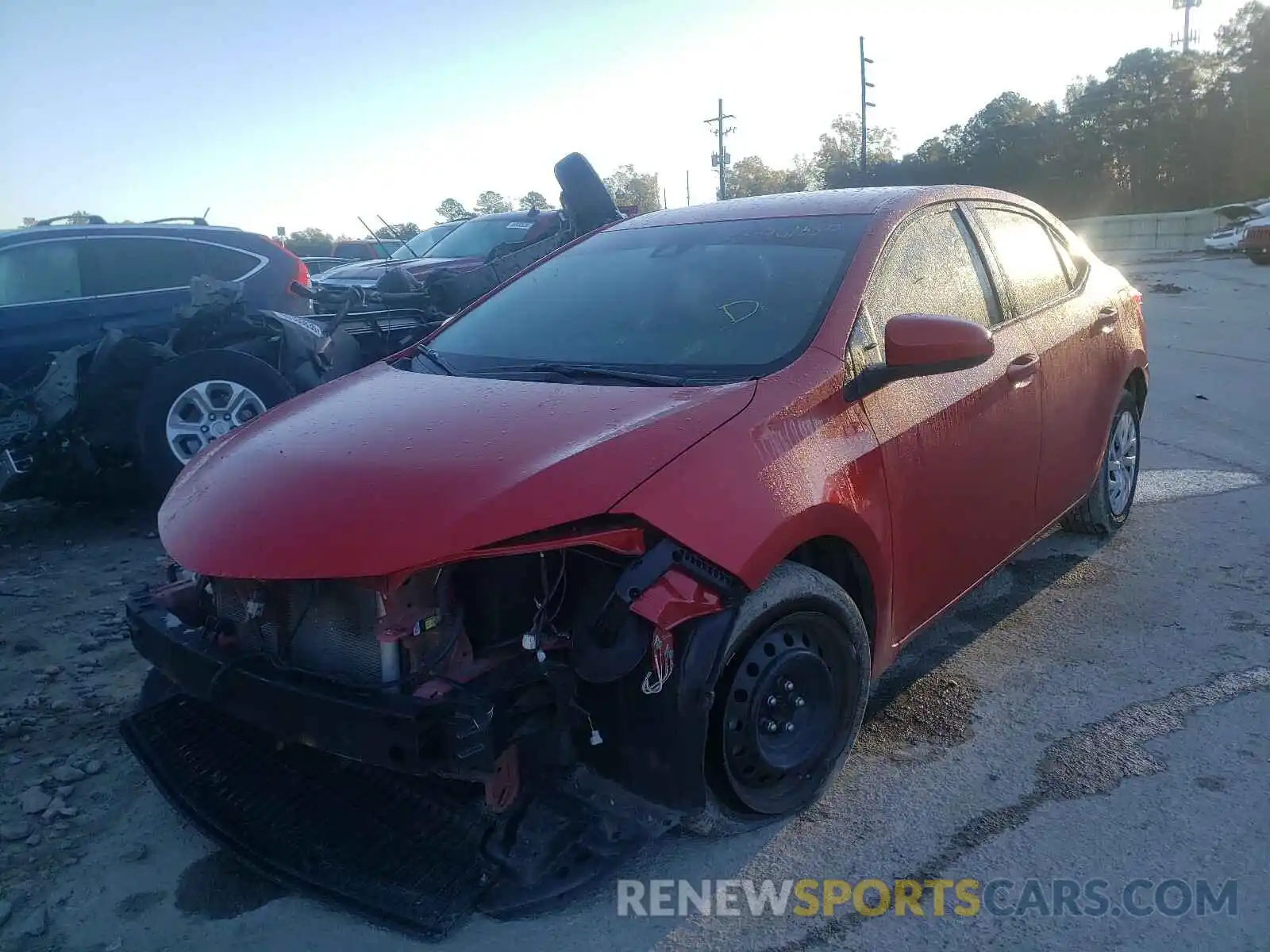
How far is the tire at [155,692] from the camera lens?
10.7 ft

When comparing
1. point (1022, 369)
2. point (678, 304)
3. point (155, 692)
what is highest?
point (678, 304)

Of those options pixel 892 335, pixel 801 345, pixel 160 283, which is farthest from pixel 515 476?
pixel 160 283

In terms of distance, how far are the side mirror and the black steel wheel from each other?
2.11 feet

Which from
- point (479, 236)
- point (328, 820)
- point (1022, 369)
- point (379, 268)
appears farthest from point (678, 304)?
point (379, 268)

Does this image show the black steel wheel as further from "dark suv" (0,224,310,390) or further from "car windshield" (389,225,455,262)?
"car windshield" (389,225,455,262)

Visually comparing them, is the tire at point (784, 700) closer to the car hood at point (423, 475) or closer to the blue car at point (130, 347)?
the car hood at point (423, 475)

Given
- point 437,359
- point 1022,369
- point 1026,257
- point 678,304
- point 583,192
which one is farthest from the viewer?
point 583,192

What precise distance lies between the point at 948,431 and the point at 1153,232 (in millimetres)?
37487

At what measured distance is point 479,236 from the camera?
12305mm

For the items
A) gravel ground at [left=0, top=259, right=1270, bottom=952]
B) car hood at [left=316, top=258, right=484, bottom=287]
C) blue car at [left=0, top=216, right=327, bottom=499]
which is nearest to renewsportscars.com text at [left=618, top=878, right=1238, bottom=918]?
gravel ground at [left=0, top=259, right=1270, bottom=952]

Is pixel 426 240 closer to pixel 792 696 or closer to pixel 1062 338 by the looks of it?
pixel 1062 338

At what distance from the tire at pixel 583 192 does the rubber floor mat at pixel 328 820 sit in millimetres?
6582

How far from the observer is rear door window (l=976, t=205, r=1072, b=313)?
4094mm

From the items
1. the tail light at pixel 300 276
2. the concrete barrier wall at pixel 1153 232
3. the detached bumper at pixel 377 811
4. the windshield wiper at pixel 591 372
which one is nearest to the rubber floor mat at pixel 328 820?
the detached bumper at pixel 377 811
